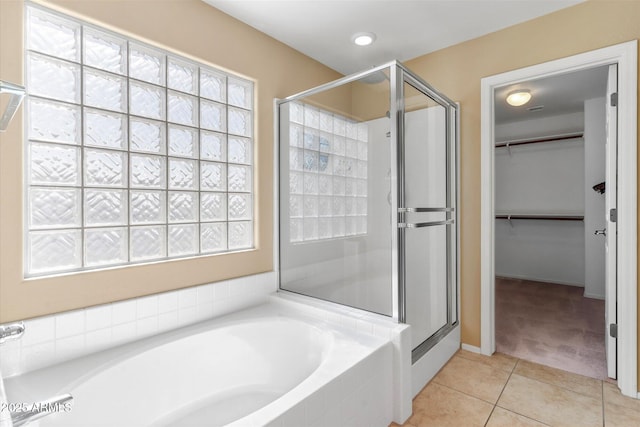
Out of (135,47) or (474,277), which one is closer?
(135,47)

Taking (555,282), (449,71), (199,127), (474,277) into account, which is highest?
(449,71)

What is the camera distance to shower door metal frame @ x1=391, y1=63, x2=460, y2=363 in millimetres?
1868

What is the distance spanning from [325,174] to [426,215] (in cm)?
74

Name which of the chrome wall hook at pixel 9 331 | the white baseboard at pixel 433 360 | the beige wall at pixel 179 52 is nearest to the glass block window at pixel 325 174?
the beige wall at pixel 179 52

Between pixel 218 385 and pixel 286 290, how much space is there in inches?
31.3

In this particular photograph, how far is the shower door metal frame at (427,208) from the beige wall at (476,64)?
0.07m

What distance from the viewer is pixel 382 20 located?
2.21 m

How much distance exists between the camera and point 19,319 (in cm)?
135

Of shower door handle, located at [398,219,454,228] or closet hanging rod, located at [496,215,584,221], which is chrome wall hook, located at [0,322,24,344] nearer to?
shower door handle, located at [398,219,454,228]

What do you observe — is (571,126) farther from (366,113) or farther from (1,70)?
(1,70)

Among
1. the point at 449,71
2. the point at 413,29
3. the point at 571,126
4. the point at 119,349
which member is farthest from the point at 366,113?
the point at 571,126

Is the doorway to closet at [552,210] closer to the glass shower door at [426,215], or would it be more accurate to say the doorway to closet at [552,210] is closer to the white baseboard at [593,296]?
the white baseboard at [593,296]

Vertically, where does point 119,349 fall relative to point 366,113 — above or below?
below

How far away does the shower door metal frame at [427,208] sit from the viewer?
1868 millimetres
